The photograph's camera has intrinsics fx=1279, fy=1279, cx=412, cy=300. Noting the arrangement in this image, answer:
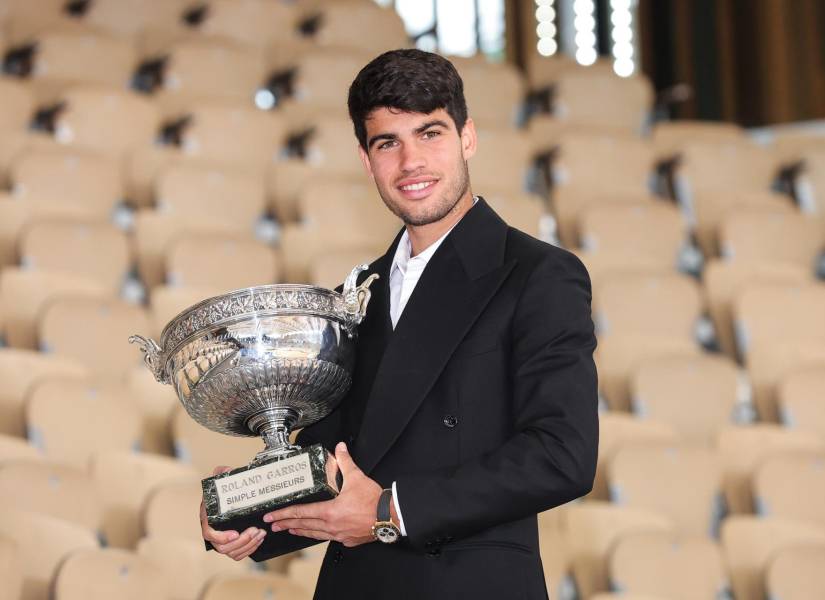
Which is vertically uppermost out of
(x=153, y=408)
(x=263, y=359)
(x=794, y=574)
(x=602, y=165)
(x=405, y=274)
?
(x=602, y=165)

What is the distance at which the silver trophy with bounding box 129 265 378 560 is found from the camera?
1.46m

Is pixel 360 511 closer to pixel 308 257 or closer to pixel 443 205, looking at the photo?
pixel 443 205

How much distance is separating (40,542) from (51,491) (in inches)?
5.9

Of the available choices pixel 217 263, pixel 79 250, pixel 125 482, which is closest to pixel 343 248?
pixel 217 263

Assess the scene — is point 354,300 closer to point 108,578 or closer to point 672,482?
point 108,578

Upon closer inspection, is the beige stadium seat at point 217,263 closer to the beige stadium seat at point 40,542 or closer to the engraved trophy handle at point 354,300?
the beige stadium seat at point 40,542

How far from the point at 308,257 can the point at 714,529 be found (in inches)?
60.4

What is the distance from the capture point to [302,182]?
4.49 meters

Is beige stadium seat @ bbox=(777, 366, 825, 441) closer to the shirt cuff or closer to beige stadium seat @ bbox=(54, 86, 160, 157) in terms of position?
beige stadium seat @ bbox=(54, 86, 160, 157)

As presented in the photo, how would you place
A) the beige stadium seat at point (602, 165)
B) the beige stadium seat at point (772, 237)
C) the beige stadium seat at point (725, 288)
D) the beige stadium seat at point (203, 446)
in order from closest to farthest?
the beige stadium seat at point (203, 446) < the beige stadium seat at point (725, 288) < the beige stadium seat at point (772, 237) < the beige stadium seat at point (602, 165)

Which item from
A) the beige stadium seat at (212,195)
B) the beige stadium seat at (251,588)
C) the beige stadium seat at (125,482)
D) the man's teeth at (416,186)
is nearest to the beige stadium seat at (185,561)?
the beige stadium seat at (251,588)

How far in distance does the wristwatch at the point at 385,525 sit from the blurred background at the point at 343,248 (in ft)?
4.15

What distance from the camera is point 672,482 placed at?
3.33m

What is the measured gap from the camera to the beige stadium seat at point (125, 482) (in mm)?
2975
